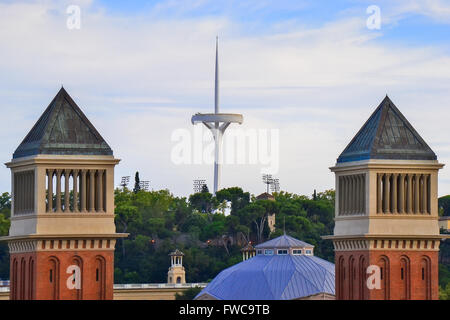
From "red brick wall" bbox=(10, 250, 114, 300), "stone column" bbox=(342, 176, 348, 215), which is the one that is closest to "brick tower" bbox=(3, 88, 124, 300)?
"red brick wall" bbox=(10, 250, 114, 300)

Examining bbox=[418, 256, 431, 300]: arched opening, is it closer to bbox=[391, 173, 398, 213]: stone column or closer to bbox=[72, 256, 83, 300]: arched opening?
bbox=[391, 173, 398, 213]: stone column

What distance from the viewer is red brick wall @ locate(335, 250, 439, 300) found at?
124 metres

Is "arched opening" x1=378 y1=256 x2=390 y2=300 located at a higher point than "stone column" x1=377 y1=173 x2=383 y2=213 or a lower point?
lower

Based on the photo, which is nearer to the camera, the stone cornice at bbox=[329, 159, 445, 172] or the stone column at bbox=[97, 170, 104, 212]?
the stone column at bbox=[97, 170, 104, 212]

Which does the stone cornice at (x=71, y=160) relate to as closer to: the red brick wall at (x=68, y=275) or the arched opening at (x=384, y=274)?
the red brick wall at (x=68, y=275)

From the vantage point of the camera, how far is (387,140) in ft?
408

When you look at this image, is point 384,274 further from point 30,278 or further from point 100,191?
point 30,278

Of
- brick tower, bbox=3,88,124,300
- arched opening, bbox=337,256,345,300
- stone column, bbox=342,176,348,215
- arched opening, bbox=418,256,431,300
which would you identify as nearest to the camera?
brick tower, bbox=3,88,124,300

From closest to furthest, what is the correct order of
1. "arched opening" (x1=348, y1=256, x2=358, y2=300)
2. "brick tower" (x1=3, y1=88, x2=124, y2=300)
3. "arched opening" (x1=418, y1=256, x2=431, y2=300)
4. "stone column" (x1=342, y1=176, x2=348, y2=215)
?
"brick tower" (x1=3, y1=88, x2=124, y2=300) < "arched opening" (x1=418, y1=256, x2=431, y2=300) < "arched opening" (x1=348, y1=256, x2=358, y2=300) < "stone column" (x1=342, y1=176, x2=348, y2=215)

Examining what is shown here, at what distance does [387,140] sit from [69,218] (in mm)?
19814

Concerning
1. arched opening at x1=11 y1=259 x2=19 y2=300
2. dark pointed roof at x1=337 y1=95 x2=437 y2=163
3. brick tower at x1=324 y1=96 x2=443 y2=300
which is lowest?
arched opening at x1=11 y1=259 x2=19 y2=300

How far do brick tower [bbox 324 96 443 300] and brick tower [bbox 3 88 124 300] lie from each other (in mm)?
15009
